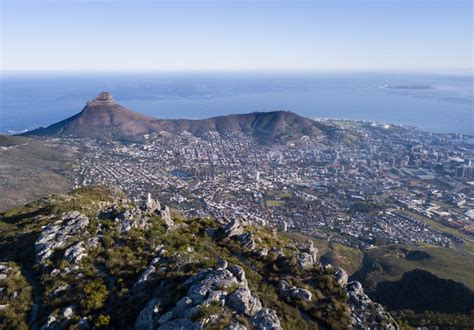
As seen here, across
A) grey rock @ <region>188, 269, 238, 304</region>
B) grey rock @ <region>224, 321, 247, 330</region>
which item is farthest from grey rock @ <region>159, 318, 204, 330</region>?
grey rock @ <region>188, 269, 238, 304</region>

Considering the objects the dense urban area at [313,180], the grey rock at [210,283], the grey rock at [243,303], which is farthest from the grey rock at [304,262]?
the dense urban area at [313,180]

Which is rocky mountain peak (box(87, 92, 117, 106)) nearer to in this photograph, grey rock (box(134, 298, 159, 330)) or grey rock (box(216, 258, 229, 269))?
grey rock (box(216, 258, 229, 269))

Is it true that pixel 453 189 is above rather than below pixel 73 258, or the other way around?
below

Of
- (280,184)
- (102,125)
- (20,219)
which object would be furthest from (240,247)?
(102,125)

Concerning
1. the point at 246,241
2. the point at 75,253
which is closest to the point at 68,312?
the point at 75,253

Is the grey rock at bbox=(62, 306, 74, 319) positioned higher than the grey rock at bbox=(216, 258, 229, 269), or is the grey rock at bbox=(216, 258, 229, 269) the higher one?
the grey rock at bbox=(216, 258, 229, 269)

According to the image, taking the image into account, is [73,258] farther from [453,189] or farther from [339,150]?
[339,150]
